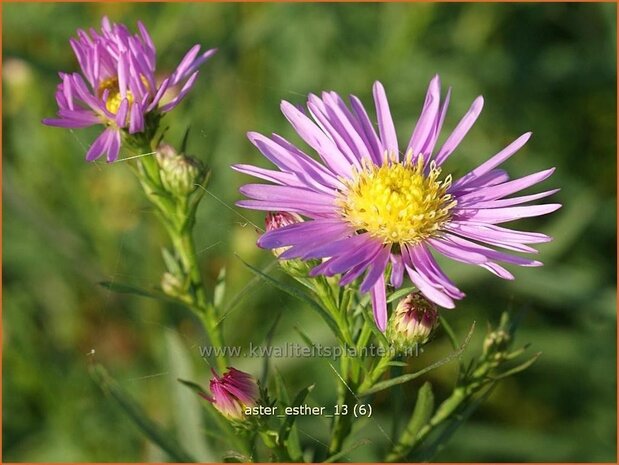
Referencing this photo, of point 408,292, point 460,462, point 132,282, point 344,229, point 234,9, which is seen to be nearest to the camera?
point 408,292

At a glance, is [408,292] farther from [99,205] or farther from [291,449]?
→ [99,205]

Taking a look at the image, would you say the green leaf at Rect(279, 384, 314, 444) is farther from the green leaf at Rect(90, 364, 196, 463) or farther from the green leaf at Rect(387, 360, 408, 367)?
the green leaf at Rect(90, 364, 196, 463)

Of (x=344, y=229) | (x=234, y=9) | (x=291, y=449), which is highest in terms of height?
(x=234, y=9)

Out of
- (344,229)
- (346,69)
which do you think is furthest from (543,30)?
(344,229)

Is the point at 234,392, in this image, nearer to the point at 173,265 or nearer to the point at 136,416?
the point at 173,265

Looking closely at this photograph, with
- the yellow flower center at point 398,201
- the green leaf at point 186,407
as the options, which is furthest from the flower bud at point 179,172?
the green leaf at point 186,407

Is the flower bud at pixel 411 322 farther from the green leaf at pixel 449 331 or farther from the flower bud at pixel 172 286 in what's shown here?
the flower bud at pixel 172 286

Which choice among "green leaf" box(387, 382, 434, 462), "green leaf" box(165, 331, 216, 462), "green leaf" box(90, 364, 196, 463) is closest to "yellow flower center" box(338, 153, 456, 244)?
"green leaf" box(387, 382, 434, 462)
